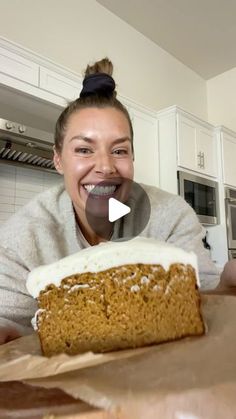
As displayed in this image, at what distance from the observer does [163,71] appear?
3.08 meters

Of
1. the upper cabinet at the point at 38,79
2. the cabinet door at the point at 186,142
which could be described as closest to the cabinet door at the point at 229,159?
the cabinet door at the point at 186,142

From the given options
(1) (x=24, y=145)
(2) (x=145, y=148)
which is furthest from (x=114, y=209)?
(2) (x=145, y=148)

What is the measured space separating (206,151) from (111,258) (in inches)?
104

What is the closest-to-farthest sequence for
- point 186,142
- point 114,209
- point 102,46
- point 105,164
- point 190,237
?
point 114,209, point 105,164, point 190,237, point 102,46, point 186,142

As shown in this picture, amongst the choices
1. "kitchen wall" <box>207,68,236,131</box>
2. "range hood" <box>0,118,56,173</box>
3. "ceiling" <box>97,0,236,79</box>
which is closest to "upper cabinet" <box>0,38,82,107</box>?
"range hood" <box>0,118,56,173</box>

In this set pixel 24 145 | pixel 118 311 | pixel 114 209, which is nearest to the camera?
pixel 118 311

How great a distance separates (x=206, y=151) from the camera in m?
2.86

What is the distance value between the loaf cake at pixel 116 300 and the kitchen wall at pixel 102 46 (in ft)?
6.40

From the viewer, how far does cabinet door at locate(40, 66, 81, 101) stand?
181 cm

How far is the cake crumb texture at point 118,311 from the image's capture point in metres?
0.35

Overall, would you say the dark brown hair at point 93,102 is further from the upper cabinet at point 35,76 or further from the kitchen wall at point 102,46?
the kitchen wall at point 102,46

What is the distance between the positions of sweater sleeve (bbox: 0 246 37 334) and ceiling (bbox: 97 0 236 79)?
8.01ft

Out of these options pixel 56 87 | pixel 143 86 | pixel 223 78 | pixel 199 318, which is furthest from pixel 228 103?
pixel 199 318

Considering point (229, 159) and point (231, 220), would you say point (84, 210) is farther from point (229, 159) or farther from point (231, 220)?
Result: point (229, 159)
